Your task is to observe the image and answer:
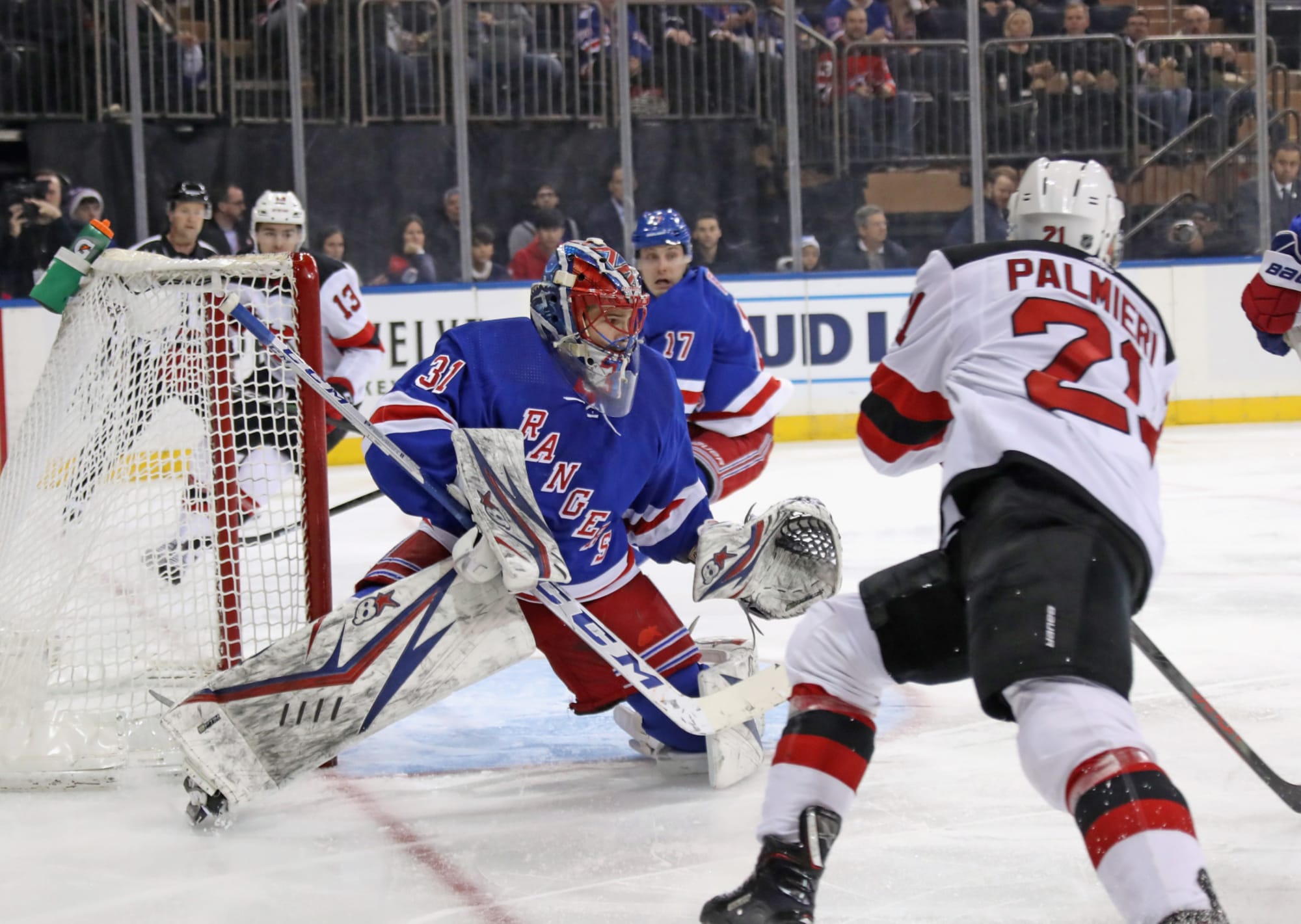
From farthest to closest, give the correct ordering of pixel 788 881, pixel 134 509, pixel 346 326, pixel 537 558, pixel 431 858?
pixel 346 326 < pixel 134 509 < pixel 537 558 < pixel 431 858 < pixel 788 881

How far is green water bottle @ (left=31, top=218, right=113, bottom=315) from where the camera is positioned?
272 centimetres

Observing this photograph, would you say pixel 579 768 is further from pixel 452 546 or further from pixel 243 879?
pixel 243 879

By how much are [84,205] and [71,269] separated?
5.03 meters

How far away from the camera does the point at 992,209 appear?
8.07 metres

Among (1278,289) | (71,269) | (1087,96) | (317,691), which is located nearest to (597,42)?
(1087,96)

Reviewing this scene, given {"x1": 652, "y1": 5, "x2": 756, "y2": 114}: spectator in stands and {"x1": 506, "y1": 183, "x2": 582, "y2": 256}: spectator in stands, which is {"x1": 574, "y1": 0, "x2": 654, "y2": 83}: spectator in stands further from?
{"x1": 506, "y1": 183, "x2": 582, "y2": 256}: spectator in stands

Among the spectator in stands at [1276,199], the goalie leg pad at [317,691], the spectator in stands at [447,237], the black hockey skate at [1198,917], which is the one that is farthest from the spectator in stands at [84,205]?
the black hockey skate at [1198,917]

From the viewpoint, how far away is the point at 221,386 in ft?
9.43

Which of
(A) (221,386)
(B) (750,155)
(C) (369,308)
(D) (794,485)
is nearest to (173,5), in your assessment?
(C) (369,308)

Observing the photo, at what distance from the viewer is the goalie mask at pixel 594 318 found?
2.46m

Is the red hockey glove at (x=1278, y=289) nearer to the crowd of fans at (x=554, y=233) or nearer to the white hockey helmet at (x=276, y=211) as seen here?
the white hockey helmet at (x=276, y=211)

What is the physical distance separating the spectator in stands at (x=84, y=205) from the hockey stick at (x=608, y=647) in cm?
525

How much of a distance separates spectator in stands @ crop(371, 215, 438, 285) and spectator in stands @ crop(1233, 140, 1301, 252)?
423 centimetres

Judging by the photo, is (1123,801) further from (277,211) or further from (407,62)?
(407,62)
